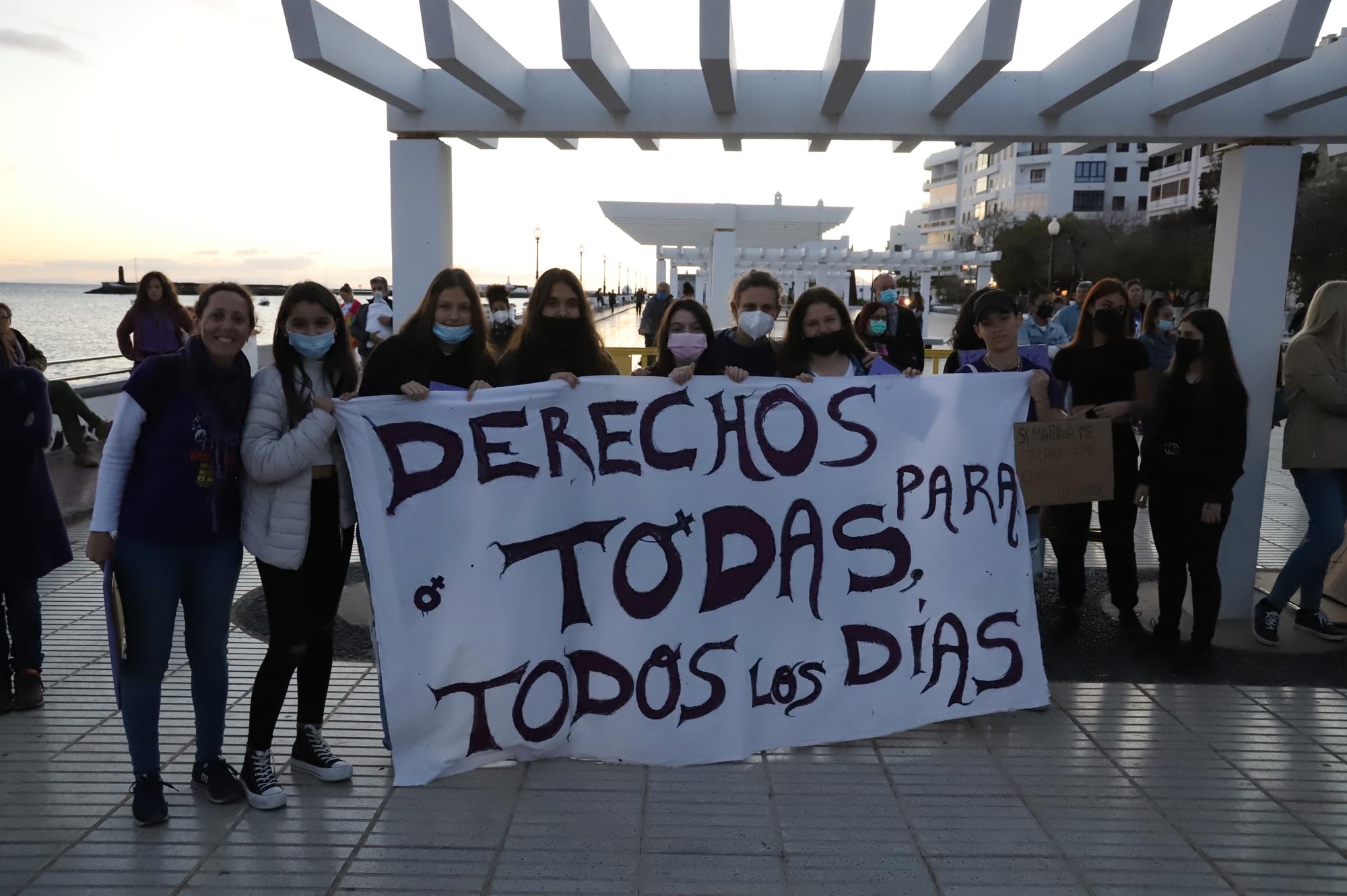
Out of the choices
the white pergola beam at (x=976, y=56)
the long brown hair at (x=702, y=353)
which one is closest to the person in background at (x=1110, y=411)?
the white pergola beam at (x=976, y=56)

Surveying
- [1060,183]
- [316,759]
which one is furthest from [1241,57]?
[1060,183]

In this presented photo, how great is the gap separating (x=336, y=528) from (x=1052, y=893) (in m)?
2.60

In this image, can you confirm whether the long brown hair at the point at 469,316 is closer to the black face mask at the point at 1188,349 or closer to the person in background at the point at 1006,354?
the person in background at the point at 1006,354

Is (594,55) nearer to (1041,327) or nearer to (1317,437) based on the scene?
(1317,437)

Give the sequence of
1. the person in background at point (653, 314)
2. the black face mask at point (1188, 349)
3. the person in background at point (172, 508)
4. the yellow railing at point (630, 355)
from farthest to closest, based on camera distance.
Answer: the person in background at point (653, 314), the yellow railing at point (630, 355), the black face mask at point (1188, 349), the person in background at point (172, 508)

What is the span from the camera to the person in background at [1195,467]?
4.86 meters

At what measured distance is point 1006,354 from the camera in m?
4.76

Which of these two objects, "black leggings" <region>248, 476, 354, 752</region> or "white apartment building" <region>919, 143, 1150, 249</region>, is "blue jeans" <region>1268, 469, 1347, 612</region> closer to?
"black leggings" <region>248, 476, 354, 752</region>

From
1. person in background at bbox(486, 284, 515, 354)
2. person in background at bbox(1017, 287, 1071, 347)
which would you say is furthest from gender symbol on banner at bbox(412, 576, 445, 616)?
person in background at bbox(1017, 287, 1071, 347)

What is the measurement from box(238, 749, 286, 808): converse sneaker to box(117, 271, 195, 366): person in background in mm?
6451

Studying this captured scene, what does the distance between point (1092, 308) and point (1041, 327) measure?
9.32 m

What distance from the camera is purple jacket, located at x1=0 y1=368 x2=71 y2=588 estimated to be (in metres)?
4.20

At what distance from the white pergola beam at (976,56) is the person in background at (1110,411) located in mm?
1203

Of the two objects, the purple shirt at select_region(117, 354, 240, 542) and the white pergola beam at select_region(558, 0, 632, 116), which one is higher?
the white pergola beam at select_region(558, 0, 632, 116)
